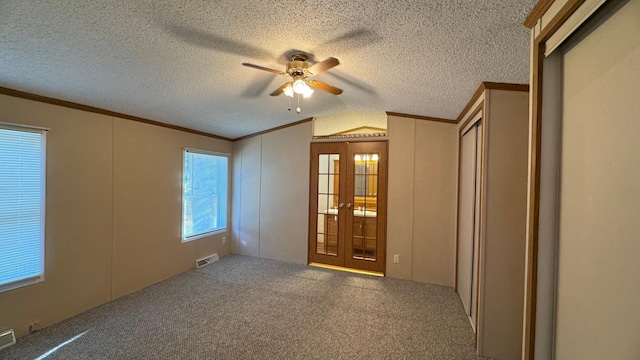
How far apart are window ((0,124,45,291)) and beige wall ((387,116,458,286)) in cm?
410

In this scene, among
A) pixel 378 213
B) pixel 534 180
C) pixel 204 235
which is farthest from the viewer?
pixel 204 235

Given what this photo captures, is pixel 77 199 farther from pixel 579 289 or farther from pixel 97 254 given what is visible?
pixel 579 289

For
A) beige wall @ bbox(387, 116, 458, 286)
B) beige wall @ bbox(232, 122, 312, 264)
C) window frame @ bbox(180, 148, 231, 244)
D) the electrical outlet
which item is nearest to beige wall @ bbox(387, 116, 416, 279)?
beige wall @ bbox(387, 116, 458, 286)

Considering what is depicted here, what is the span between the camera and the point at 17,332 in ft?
7.55

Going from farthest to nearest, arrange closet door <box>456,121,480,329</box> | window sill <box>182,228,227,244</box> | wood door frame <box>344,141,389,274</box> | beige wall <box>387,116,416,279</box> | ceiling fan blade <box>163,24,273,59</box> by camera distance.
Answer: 1. window sill <box>182,228,227,244</box>
2. wood door frame <box>344,141,389,274</box>
3. beige wall <box>387,116,416,279</box>
4. closet door <box>456,121,480,329</box>
5. ceiling fan blade <box>163,24,273,59</box>

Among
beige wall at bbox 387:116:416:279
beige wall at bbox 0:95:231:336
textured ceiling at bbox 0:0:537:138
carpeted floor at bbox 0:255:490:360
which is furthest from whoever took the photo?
beige wall at bbox 387:116:416:279

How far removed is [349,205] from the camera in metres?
4.24

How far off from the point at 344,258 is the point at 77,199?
3585 mm

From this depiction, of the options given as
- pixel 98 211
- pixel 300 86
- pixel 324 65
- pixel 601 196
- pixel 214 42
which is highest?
pixel 214 42

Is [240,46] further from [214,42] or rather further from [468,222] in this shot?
[468,222]

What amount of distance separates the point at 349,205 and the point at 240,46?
291 cm

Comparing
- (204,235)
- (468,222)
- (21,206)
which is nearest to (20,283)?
(21,206)

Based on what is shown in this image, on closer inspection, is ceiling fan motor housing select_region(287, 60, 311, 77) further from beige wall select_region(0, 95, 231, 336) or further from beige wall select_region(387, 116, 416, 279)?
beige wall select_region(0, 95, 231, 336)

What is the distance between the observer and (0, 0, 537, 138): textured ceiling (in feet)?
4.82
